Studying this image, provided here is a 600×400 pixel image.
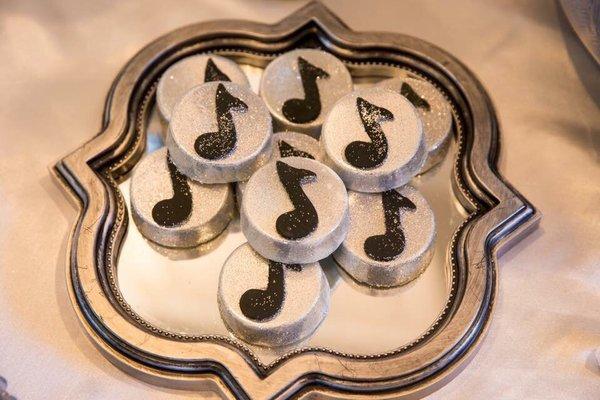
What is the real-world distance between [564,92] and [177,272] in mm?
620

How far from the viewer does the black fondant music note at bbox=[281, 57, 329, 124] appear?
46.0 inches

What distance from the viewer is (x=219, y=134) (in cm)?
109

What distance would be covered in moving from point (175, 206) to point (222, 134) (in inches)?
4.3

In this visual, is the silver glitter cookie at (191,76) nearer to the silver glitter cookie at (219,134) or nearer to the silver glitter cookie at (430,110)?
the silver glitter cookie at (219,134)

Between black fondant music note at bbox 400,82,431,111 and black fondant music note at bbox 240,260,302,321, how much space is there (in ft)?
1.03

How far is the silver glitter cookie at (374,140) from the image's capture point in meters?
1.07

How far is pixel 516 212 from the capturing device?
1115mm

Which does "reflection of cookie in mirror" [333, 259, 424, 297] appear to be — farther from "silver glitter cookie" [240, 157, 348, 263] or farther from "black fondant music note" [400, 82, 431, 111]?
"black fondant music note" [400, 82, 431, 111]

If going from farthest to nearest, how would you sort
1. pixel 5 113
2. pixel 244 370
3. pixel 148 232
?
pixel 5 113 < pixel 148 232 < pixel 244 370

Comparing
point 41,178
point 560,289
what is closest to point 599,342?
point 560,289

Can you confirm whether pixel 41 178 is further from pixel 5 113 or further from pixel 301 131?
pixel 301 131

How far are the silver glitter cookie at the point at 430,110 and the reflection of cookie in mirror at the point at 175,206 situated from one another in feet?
0.91

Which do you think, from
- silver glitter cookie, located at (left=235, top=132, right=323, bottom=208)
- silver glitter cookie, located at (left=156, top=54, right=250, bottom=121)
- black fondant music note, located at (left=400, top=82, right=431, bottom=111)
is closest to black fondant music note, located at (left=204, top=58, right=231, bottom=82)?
silver glitter cookie, located at (left=156, top=54, right=250, bottom=121)

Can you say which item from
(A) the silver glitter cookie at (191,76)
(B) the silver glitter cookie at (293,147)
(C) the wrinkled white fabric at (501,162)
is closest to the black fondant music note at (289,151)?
(B) the silver glitter cookie at (293,147)
